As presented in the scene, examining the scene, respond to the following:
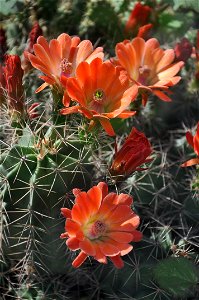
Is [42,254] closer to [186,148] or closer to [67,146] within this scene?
[67,146]

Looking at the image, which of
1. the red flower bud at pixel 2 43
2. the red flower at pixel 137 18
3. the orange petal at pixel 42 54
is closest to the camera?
the orange petal at pixel 42 54

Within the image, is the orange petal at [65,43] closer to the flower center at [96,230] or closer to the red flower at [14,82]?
the red flower at [14,82]

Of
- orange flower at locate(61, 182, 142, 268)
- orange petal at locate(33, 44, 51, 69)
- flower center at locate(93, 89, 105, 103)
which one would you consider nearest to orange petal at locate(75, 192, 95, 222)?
orange flower at locate(61, 182, 142, 268)

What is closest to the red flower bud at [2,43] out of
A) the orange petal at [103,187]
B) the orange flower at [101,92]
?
the orange flower at [101,92]

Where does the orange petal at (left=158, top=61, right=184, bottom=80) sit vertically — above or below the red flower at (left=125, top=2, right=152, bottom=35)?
below

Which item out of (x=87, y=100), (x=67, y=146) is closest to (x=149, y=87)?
(x=87, y=100)

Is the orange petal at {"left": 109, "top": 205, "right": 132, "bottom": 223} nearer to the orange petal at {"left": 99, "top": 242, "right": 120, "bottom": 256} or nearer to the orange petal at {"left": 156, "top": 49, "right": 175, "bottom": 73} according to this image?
the orange petal at {"left": 99, "top": 242, "right": 120, "bottom": 256}
